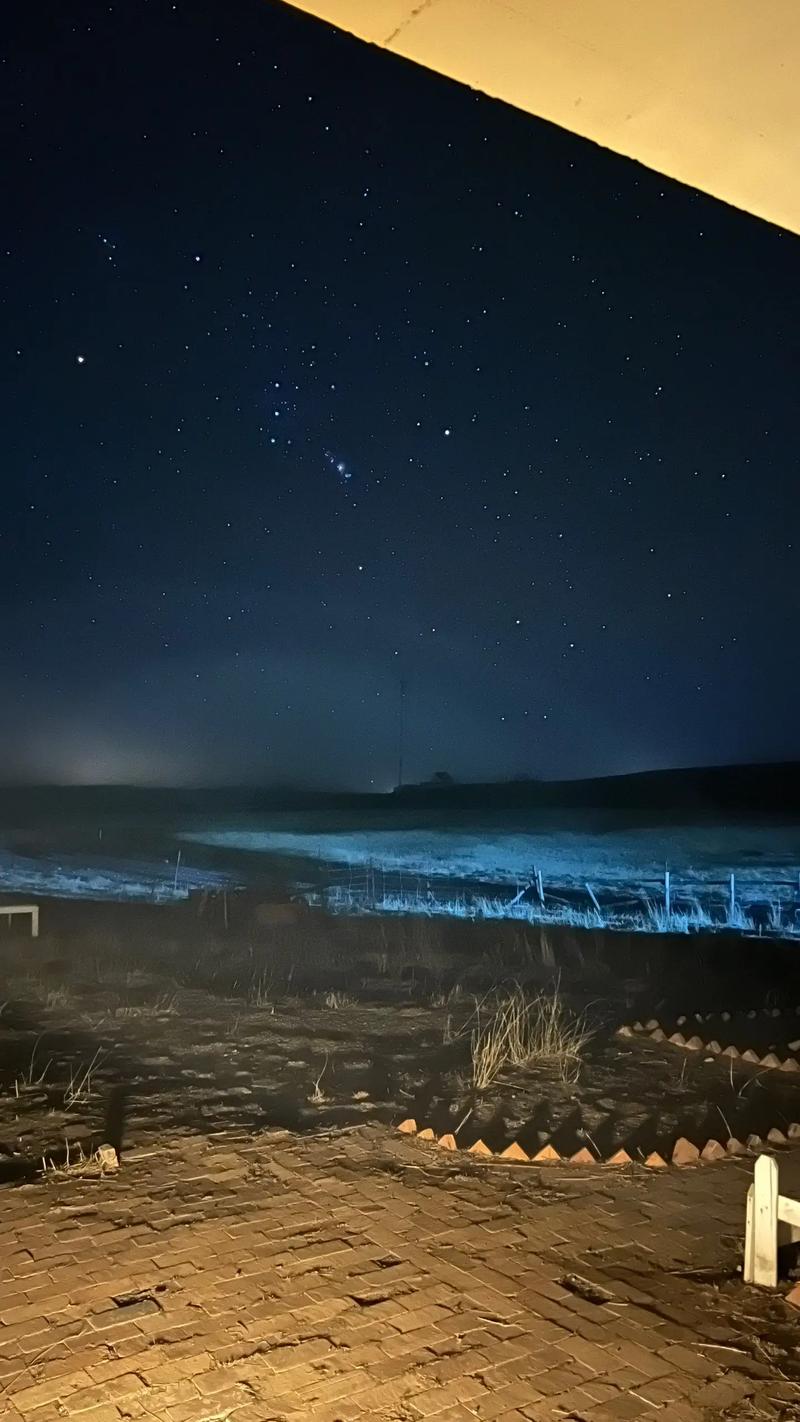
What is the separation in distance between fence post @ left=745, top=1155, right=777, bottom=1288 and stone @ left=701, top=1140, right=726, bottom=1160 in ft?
5.30

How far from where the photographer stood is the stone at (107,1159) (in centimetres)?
588

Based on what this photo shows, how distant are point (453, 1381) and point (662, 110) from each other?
4018 mm

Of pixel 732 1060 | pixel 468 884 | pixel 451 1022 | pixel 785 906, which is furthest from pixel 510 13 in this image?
pixel 468 884

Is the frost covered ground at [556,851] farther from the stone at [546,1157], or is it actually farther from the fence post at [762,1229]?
the fence post at [762,1229]

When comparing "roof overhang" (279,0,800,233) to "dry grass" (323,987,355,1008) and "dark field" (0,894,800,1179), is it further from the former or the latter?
"dry grass" (323,987,355,1008)

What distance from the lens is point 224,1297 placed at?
4.26 m

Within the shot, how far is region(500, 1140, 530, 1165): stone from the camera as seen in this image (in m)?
6.05

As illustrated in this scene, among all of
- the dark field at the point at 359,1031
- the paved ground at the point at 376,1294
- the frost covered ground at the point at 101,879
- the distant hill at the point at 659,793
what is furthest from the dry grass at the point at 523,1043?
the distant hill at the point at 659,793

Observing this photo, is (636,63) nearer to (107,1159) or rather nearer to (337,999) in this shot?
(107,1159)

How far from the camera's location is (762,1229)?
4426mm

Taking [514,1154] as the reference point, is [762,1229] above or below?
above

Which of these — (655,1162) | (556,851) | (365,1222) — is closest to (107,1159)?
(365,1222)

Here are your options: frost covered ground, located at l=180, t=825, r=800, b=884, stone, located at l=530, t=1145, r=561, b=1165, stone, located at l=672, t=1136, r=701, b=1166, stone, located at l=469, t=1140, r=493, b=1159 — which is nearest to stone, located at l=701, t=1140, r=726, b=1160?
stone, located at l=672, t=1136, r=701, b=1166

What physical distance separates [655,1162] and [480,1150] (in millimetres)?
1034
